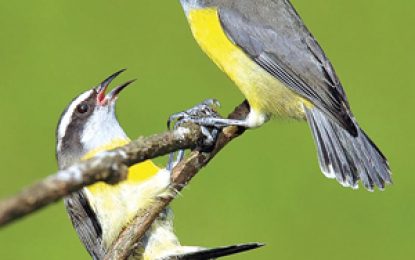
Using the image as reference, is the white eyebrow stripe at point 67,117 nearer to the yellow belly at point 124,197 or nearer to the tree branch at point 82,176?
the yellow belly at point 124,197

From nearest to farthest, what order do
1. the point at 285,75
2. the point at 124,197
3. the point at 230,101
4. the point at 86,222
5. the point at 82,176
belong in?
the point at 82,176 → the point at 124,197 → the point at 86,222 → the point at 285,75 → the point at 230,101

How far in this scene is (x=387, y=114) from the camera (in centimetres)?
526

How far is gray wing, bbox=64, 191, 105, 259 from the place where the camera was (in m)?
2.93

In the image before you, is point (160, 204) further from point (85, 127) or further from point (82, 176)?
point (82, 176)

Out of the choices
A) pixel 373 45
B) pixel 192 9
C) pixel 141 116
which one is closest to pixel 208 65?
pixel 141 116

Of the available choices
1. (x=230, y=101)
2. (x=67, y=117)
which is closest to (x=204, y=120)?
(x=67, y=117)

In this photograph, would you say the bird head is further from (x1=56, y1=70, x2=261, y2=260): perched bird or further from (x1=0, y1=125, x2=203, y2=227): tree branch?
(x1=0, y1=125, x2=203, y2=227): tree branch

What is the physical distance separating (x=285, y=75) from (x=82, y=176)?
5.02 feet

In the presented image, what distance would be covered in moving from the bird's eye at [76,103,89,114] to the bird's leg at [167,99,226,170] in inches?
12.7

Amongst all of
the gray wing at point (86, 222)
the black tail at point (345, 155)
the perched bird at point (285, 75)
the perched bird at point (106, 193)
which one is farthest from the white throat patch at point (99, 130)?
the black tail at point (345, 155)

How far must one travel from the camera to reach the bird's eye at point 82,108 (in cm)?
303

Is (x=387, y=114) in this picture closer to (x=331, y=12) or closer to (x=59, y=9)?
(x=331, y=12)

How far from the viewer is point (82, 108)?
304 centimetres

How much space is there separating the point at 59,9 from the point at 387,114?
195cm
